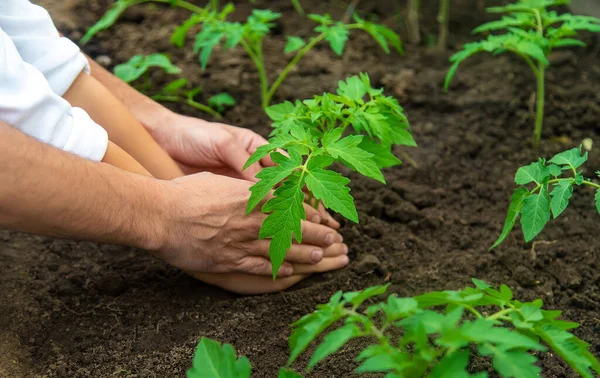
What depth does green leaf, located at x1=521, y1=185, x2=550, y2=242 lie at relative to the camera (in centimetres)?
165

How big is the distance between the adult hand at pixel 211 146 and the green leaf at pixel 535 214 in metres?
0.65

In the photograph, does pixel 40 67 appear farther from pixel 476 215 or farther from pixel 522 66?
pixel 522 66

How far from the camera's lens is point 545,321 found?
1.28m

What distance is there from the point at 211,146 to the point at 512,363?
131 centimetres

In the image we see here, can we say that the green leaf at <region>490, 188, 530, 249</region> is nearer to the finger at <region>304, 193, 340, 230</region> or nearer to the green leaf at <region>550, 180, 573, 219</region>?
the green leaf at <region>550, 180, 573, 219</region>

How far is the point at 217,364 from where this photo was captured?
1.28m

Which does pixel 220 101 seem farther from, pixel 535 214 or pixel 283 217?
pixel 535 214

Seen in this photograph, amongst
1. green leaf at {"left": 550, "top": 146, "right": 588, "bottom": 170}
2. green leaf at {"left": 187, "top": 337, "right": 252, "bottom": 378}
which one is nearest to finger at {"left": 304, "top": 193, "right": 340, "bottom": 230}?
green leaf at {"left": 550, "top": 146, "right": 588, "bottom": 170}

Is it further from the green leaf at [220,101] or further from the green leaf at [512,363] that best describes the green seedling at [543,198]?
the green leaf at [220,101]

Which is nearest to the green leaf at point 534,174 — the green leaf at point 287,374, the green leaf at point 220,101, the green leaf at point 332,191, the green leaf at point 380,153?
the green leaf at point 380,153

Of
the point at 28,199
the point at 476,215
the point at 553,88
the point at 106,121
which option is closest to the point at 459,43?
the point at 553,88

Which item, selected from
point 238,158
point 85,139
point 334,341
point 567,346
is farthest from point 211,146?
point 567,346

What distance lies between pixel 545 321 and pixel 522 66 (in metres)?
2.06

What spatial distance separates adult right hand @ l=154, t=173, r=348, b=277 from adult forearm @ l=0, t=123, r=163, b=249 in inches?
2.1
